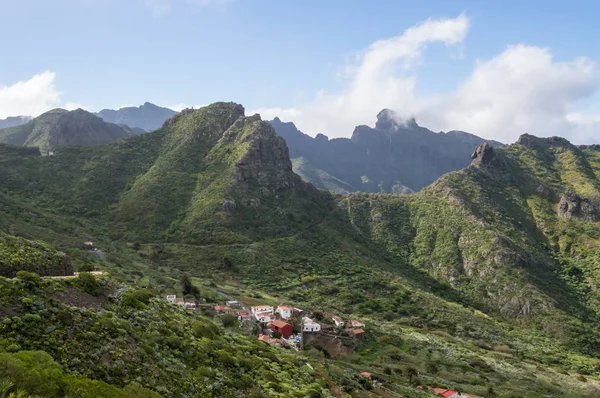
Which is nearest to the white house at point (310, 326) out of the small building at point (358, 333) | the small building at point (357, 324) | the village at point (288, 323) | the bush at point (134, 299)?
the village at point (288, 323)

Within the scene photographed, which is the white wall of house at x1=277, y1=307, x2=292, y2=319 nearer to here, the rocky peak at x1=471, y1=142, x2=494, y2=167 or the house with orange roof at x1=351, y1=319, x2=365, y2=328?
the house with orange roof at x1=351, y1=319, x2=365, y2=328

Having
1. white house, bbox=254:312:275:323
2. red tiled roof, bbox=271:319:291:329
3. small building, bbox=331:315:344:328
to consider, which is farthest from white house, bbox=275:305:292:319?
small building, bbox=331:315:344:328

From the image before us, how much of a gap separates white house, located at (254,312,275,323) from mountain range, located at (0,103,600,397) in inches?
418

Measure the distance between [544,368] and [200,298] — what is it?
59.1 metres

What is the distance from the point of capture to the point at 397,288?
107750mm

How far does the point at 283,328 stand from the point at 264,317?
6.34 m

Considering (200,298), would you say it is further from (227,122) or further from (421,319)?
(227,122)

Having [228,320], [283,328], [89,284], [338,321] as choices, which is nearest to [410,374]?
[283,328]

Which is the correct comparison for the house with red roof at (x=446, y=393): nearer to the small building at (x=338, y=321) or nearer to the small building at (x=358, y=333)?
the small building at (x=358, y=333)

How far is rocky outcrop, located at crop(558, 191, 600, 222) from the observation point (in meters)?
145

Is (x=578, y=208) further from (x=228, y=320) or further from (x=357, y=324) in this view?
(x=228, y=320)

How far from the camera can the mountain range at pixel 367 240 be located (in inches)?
2689

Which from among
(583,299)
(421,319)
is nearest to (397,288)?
(421,319)

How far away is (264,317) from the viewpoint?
206ft
